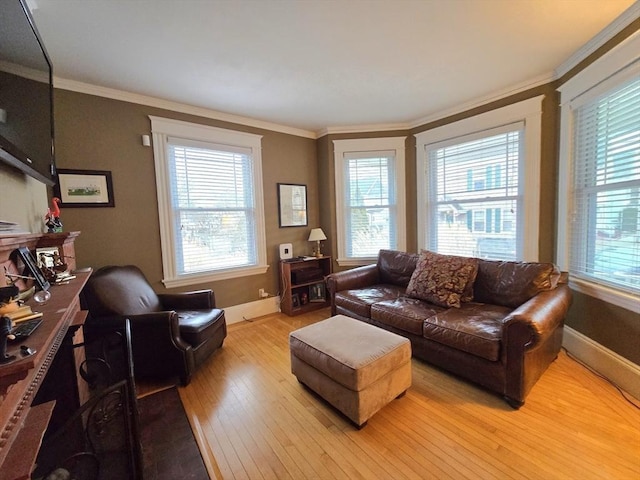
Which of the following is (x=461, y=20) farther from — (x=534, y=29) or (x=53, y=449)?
(x=53, y=449)

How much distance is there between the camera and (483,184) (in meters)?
3.10

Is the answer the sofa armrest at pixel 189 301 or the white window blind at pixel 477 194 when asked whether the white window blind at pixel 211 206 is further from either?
the white window blind at pixel 477 194

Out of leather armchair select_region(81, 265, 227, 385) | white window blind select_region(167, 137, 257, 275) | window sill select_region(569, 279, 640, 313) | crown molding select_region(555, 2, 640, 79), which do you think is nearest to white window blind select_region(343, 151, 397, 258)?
white window blind select_region(167, 137, 257, 275)

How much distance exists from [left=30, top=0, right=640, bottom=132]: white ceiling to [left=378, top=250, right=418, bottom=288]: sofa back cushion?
5.83 feet

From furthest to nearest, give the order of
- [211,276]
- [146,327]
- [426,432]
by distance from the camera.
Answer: [211,276]
[146,327]
[426,432]

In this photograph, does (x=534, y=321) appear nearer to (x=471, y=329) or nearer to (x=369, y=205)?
(x=471, y=329)

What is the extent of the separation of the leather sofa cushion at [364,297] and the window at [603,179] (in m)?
1.56

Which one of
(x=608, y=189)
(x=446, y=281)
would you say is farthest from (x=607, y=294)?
(x=446, y=281)

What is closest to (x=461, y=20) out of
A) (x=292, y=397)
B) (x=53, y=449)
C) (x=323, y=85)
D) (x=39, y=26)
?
(x=323, y=85)

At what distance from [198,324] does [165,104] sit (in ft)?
7.46

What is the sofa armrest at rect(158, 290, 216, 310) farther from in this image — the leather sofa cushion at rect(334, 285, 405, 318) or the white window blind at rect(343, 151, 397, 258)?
the white window blind at rect(343, 151, 397, 258)

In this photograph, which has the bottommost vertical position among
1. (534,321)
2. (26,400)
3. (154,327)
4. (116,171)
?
(154,327)

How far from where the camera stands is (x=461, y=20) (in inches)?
70.5

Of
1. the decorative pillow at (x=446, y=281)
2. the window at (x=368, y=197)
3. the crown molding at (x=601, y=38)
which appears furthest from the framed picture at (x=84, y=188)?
the crown molding at (x=601, y=38)
